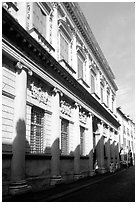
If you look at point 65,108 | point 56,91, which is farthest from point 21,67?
point 65,108

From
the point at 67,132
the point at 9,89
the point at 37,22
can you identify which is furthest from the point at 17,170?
the point at 37,22

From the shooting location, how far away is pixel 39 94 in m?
11.5

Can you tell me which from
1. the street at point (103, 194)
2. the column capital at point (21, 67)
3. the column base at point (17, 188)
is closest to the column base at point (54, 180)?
the street at point (103, 194)

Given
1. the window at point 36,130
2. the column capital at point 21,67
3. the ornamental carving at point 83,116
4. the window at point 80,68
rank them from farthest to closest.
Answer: the window at point 80,68 < the ornamental carving at point 83,116 < the window at point 36,130 < the column capital at point 21,67

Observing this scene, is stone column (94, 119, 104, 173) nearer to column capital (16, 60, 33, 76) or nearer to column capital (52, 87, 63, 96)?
column capital (52, 87, 63, 96)

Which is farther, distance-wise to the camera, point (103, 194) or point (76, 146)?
point (76, 146)

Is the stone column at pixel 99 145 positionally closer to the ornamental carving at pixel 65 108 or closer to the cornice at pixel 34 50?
the cornice at pixel 34 50

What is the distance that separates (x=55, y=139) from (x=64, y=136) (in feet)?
7.65

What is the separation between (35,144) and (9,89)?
10.5 feet

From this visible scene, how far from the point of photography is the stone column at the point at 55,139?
468 inches

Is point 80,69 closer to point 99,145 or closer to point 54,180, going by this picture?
point 99,145

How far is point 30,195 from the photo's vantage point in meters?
8.66

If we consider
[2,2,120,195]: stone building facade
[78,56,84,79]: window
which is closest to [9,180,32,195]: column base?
[2,2,120,195]: stone building facade

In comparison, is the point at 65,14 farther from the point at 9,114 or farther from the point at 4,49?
the point at 9,114
